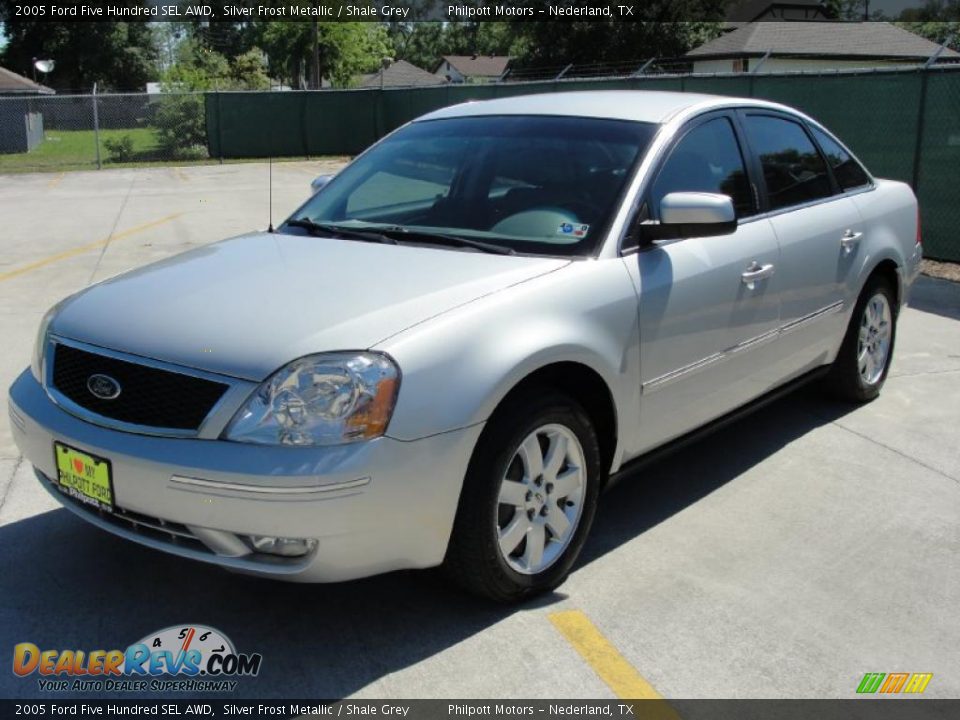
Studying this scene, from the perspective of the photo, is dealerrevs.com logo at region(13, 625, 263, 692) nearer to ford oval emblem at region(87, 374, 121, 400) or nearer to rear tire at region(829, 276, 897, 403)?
ford oval emblem at region(87, 374, 121, 400)

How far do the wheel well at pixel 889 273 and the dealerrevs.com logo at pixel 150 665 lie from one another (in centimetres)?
398

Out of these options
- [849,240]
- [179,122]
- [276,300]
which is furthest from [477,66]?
[276,300]

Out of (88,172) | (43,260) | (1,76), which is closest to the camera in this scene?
(43,260)

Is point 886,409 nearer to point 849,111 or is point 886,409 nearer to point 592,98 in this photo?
point 592,98

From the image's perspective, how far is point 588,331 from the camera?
3459mm

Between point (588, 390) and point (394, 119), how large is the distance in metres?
27.8

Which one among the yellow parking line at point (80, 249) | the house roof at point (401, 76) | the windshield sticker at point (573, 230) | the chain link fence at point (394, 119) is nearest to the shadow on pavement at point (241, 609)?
the windshield sticker at point (573, 230)

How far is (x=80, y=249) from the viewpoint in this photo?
1171 cm

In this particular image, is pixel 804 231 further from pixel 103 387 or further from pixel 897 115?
pixel 897 115

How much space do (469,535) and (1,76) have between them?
1586 inches

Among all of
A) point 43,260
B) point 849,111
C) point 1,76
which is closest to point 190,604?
point 43,260

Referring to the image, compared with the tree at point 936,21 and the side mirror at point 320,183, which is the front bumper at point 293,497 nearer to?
the side mirror at point 320,183

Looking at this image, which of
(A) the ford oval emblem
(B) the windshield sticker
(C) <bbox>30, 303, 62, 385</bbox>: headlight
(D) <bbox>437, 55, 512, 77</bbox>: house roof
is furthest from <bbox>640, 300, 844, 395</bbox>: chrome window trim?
(D) <bbox>437, 55, 512, 77</bbox>: house roof

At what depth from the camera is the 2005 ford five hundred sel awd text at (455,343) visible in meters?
2.87
